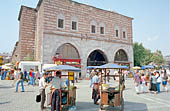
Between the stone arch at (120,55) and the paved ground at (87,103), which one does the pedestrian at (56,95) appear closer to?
the paved ground at (87,103)

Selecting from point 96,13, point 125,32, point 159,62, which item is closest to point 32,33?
point 96,13

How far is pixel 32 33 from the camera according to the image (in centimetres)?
2366

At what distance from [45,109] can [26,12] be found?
65.4 ft

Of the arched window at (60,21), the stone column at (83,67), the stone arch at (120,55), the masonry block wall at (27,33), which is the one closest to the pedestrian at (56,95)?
the arched window at (60,21)

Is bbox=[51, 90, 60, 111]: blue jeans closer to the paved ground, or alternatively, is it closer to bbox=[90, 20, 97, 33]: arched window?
the paved ground

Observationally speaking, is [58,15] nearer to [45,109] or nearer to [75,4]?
[75,4]

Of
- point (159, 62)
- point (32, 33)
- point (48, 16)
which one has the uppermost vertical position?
point (48, 16)

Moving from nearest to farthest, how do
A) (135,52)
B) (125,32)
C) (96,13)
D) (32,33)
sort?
1. (32,33)
2. (96,13)
3. (125,32)
4. (135,52)

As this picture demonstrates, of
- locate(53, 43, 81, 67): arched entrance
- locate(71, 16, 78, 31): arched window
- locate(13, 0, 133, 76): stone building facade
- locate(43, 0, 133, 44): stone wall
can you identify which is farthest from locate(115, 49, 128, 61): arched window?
locate(71, 16, 78, 31): arched window

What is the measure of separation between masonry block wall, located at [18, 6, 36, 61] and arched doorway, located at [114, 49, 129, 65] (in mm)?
13667

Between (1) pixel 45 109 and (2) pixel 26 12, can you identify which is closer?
(1) pixel 45 109

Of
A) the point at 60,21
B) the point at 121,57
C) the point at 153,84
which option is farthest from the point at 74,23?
the point at 153,84

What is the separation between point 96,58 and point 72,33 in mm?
6912

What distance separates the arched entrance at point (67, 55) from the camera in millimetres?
20595
